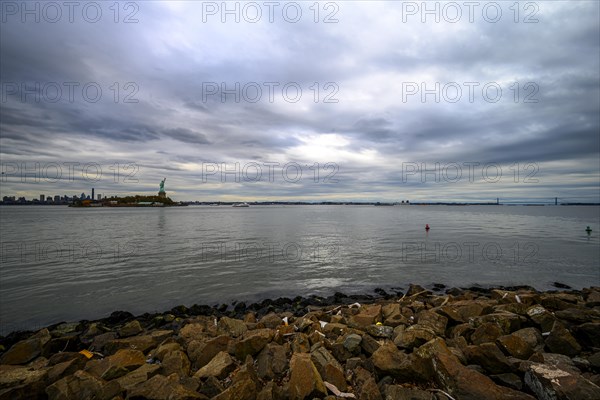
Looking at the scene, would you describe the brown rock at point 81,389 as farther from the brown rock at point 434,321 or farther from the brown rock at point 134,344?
the brown rock at point 434,321

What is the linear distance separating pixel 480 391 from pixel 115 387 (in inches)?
230

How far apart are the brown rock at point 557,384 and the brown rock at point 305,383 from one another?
3.24 metres

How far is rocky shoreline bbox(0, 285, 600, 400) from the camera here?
13.8 ft

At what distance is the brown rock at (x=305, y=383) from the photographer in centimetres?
419

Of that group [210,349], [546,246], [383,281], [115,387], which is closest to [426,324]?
[210,349]

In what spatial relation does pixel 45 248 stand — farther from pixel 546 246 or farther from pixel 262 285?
pixel 546 246

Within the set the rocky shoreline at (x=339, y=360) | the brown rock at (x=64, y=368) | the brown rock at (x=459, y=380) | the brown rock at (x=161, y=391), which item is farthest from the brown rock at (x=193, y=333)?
the brown rock at (x=459, y=380)

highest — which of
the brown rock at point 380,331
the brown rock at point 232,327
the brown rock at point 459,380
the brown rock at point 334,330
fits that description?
the brown rock at point 459,380

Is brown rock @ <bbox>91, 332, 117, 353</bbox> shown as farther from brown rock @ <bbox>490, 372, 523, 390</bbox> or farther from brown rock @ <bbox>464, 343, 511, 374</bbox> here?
brown rock @ <bbox>490, 372, 523, 390</bbox>

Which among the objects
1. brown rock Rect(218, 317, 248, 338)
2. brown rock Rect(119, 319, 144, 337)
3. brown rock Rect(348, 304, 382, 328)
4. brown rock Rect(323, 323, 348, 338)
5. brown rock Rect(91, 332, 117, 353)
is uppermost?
brown rock Rect(323, 323, 348, 338)

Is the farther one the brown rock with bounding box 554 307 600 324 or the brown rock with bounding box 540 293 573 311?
the brown rock with bounding box 540 293 573 311

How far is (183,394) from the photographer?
415 centimetres

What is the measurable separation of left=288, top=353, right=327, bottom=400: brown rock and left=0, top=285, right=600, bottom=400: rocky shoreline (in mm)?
16

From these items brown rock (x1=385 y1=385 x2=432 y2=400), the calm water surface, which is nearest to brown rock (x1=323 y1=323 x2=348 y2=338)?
brown rock (x1=385 y1=385 x2=432 y2=400)
